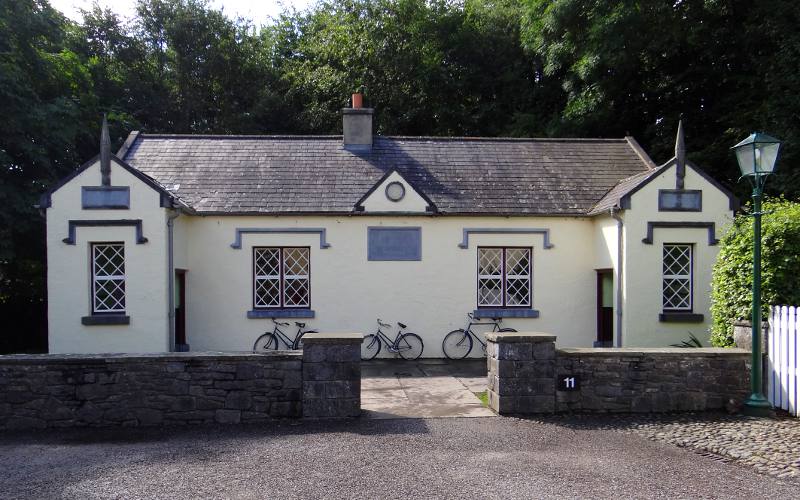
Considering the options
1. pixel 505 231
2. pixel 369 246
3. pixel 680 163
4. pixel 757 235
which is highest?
pixel 680 163

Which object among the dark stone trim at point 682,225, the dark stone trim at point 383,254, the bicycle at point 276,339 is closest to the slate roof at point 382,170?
the dark stone trim at point 383,254

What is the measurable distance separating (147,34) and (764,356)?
2867 centimetres

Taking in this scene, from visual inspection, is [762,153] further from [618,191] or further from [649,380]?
[618,191]

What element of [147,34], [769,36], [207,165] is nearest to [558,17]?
[769,36]

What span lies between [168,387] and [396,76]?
22192mm

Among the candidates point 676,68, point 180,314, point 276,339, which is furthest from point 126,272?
point 676,68

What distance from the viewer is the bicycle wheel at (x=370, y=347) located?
14.2 meters

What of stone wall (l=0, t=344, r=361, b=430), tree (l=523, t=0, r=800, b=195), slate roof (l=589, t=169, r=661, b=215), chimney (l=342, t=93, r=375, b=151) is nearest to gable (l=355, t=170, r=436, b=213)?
chimney (l=342, t=93, r=375, b=151)

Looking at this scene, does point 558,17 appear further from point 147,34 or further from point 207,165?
point 147,34

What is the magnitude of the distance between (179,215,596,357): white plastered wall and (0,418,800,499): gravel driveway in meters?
6.05

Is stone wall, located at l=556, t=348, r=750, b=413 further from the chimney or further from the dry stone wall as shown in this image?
the chimney

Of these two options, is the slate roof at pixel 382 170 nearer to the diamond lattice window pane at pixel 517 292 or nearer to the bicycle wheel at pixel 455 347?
the diamond lattice window pane at pixel 517 292

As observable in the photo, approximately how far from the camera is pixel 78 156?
66.7ft

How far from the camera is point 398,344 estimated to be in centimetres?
1416
